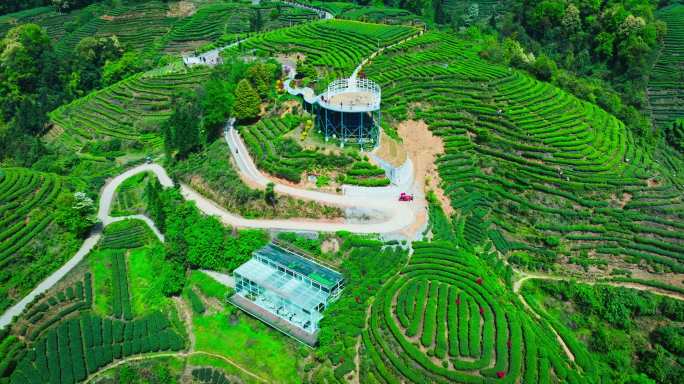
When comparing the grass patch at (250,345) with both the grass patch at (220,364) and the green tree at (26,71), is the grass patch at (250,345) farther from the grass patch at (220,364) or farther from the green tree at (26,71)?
the green tree at (26,71)

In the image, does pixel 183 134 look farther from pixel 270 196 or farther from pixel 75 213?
pixel 270 196

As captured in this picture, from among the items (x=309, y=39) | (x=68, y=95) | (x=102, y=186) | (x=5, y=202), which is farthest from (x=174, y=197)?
(x=68, y=95)

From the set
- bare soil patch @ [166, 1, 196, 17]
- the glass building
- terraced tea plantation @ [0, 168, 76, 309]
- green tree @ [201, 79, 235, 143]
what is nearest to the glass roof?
the glass building

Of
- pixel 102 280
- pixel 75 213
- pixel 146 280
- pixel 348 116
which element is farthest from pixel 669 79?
pixel 75 213

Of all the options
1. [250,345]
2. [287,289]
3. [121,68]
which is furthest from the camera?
[121,68]

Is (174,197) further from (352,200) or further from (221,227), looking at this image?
(352,200)

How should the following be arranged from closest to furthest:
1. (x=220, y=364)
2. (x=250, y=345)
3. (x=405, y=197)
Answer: (x=220, y=364), (x=250, y=345), (x=405, y=197)

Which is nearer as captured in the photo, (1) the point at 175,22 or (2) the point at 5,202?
(2) the point at 5,202
